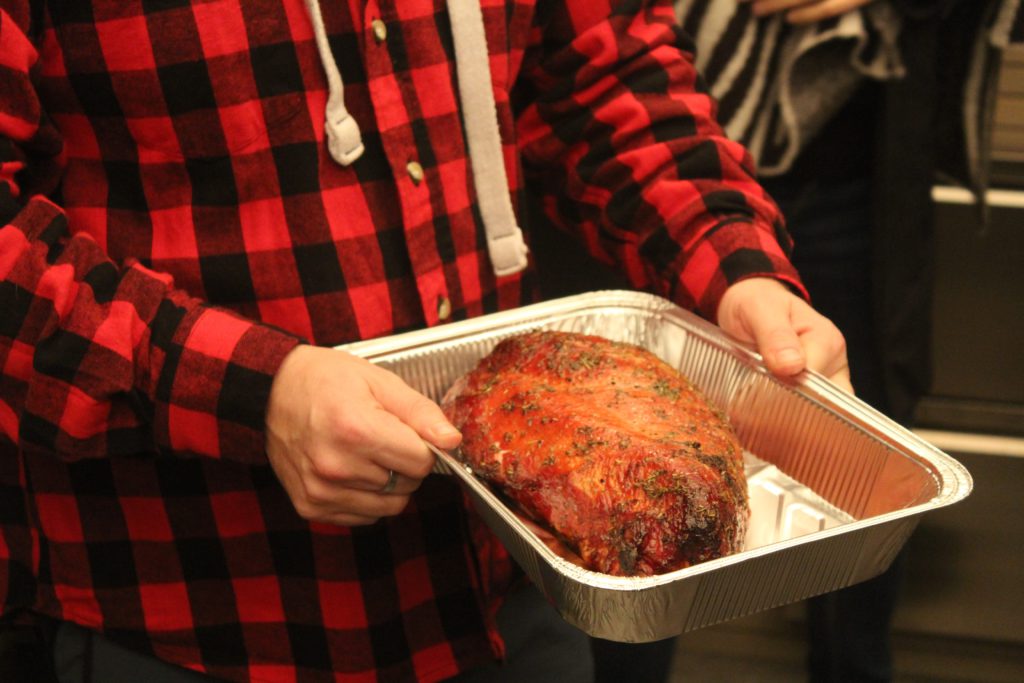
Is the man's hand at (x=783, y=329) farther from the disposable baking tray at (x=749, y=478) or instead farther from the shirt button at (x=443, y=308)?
the shirt button at (x=443, y=308)

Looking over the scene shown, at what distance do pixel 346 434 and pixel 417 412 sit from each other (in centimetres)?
7

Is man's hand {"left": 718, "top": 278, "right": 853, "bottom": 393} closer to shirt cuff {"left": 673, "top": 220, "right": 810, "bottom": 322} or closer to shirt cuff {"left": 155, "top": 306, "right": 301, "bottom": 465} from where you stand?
shirt cuff {"left": 673, "top": 220, "right": 810, "bottom": 322}

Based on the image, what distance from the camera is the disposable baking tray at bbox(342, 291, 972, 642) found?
851 millimetres

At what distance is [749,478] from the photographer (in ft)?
3.84

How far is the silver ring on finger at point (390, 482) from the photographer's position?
93 cm

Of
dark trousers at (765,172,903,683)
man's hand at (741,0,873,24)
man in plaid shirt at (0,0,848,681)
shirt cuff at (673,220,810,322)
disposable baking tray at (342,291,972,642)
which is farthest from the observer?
dark trousers at (765,172,903,683)

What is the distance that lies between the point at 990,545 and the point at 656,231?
1.89 m

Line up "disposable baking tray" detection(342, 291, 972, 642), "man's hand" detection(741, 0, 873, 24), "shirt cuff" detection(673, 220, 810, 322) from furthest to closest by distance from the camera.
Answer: "man's hand" detection(741, 0, 873, 24)
"shirt cuff" detection(673, 220, 810, 322)
"disposable baking tray" detection(342, 291, 972, 642)

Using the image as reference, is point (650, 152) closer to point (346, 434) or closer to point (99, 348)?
point (346, 434)

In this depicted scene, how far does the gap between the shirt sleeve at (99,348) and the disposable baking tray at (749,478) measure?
175mm

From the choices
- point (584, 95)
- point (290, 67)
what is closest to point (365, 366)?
point (290, 67)

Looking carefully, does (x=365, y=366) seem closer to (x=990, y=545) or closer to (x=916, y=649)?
(x=916, y=649)

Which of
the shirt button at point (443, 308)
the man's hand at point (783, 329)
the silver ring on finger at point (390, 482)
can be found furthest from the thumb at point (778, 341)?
the silver ring on finger at point (390, 482)

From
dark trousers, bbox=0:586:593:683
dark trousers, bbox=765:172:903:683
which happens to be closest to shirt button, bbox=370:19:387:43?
dark trousers, bbox=0:586:593:683
